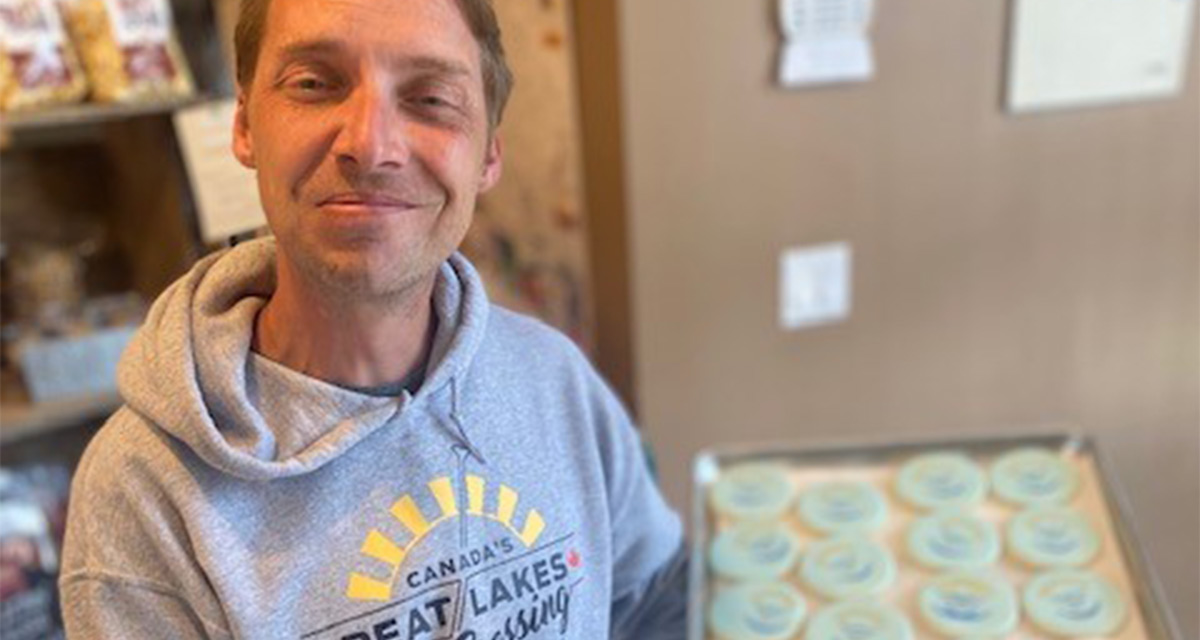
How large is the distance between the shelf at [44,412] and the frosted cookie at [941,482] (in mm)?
1137

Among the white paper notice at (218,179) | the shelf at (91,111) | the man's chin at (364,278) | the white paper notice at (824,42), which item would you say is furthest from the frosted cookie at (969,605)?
the shelf at (91,111)

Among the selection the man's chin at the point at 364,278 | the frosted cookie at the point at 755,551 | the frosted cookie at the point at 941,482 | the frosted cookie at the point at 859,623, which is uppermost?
the man's chin at the point at 364,278

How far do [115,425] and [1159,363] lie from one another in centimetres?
167

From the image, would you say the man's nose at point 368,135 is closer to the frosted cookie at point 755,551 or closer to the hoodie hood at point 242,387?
the hoodie hood at point 242,387

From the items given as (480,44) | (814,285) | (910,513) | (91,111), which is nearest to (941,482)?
(910,513)

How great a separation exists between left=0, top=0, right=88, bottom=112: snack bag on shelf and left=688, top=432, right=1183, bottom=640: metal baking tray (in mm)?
1084

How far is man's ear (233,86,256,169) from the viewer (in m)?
0.69

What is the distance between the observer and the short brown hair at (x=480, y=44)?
67 centimetres

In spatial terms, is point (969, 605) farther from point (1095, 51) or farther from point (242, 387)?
point (1095, 51)

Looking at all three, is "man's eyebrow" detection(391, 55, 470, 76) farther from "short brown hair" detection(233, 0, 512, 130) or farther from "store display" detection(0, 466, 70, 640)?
"store display" detection(0, 466, 70, 640)

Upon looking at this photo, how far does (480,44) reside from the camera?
708mm

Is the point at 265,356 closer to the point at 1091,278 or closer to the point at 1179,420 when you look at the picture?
the point at 1091,278

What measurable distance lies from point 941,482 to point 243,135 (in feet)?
2.52

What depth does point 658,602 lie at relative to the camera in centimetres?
102
